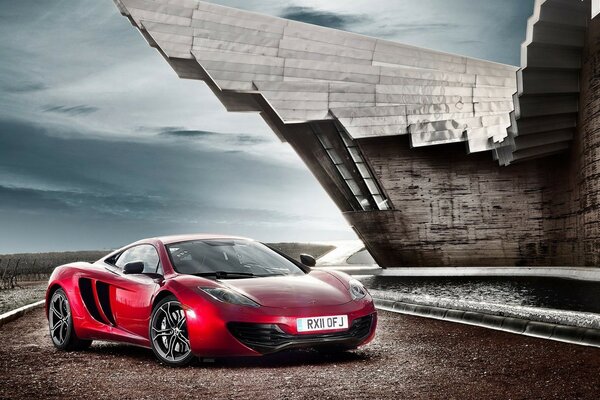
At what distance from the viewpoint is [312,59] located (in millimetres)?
27016

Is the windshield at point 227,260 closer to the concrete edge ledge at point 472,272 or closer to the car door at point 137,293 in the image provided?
the car door at point 137,293

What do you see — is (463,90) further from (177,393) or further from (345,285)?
(177,393)

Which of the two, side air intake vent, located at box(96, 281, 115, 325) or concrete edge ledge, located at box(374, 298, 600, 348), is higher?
side air intake vent, located at box(96, 281, 115, 325)

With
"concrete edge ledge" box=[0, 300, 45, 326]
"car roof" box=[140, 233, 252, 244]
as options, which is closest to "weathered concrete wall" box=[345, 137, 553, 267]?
"concrete edge ledge" box=[0, 300, 45, 326]

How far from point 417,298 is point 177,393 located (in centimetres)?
758

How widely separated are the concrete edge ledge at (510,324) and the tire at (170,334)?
12.7 ft

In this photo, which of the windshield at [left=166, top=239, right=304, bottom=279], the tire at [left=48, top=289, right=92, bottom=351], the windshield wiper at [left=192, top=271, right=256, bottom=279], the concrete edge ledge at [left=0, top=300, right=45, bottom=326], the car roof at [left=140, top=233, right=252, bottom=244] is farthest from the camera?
the concrete edge ledge at [left=0, top=300, right=45, bottom=326]

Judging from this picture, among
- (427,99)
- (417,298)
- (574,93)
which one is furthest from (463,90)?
(417,298)

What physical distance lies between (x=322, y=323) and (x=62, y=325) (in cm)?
319

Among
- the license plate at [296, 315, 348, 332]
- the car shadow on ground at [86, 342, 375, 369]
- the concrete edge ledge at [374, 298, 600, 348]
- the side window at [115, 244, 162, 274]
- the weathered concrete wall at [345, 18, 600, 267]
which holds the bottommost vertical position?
the car shadow on ground at [86, 342, 375, 369]

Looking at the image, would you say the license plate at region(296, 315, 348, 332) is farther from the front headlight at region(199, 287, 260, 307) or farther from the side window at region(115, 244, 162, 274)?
the side window at region(115, 244, 162, 274)

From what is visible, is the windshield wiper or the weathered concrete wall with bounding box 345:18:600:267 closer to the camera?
the windshield wiper

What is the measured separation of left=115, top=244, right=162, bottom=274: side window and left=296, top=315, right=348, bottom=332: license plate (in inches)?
66.9

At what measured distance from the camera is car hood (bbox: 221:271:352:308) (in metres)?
6.87
